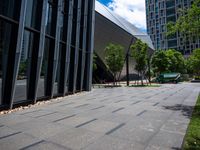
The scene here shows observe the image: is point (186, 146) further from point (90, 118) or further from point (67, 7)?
point (67, 7)

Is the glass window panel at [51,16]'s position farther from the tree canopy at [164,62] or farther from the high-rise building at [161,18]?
the high-rise building at [161,18]

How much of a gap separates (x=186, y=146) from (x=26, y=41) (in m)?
9.59

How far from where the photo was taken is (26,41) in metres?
11.1

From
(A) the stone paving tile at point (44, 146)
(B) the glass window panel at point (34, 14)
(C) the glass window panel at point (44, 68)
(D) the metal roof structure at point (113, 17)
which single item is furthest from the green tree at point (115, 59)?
(A) the stone paving tile at point (44, 146)

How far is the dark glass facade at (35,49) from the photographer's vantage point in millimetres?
9633

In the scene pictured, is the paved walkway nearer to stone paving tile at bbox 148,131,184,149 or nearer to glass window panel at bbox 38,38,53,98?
stone paving tile at bbox 148,131,184,149

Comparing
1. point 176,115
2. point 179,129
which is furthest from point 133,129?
point 176,115

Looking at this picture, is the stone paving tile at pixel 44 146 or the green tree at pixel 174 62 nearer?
the stone paving tile at pixel 44 146

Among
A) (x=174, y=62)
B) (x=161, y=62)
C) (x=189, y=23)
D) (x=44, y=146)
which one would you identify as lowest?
(x=44, y=146)

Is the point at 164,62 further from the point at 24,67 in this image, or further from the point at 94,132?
the point at 94,132

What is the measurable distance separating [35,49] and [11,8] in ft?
8.62

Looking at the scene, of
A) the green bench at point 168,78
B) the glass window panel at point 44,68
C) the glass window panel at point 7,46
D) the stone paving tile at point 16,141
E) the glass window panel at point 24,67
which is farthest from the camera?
the green bench at point 168,78

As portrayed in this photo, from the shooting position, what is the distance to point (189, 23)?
386 inches

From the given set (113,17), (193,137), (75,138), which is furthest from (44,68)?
(113,17)
